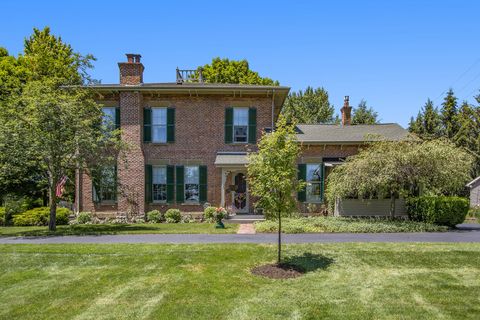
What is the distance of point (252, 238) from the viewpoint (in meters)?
12.5

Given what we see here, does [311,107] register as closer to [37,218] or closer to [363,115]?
[363,115]

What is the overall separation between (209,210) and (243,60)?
83.3 ft

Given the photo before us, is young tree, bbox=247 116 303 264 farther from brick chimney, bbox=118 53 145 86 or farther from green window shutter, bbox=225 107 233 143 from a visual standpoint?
brick chimney, bbox=118 53 145 86

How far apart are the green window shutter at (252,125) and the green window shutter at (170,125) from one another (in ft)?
13.1

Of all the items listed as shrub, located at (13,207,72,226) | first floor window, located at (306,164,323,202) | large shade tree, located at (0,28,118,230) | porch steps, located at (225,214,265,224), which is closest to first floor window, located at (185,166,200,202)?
porch steps, located at (225,214,265,224)

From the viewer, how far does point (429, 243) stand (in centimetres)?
1142

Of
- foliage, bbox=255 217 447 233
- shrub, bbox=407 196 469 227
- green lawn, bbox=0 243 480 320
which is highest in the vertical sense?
shrub, bbox=407 196 469 227

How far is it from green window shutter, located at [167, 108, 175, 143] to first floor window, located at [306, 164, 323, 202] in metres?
7.28

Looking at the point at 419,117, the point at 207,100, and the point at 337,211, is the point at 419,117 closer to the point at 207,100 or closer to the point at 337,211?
the point at 337,211

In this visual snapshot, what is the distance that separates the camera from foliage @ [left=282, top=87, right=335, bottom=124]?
42625mm

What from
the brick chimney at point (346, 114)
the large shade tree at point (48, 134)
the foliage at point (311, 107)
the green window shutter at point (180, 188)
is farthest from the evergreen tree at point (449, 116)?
the large shade tree at point (48, 134)

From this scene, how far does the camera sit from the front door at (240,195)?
19297 millimetres

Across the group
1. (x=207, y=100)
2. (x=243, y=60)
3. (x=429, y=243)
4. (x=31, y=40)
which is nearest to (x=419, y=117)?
(x=243, y=60)

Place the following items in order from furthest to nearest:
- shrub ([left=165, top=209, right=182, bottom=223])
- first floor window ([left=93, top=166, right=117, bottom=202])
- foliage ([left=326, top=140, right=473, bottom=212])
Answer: shrub ([left=165, top=209, right=182, bottom=223]) < first floor window ([left=93, top=166, right=117, bottom=202]) < foliage ([left=326, top=140, right=473, bottom=212])
